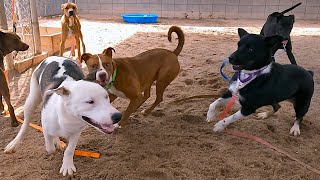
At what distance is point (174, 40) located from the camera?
8.66 meters

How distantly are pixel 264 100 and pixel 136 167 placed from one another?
1.52 metres

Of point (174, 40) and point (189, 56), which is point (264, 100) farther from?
point (174, 40)

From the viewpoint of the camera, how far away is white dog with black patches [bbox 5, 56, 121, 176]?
2234mm

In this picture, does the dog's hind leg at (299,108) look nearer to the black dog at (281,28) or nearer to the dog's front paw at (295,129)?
the dog's front paw at (295,129)

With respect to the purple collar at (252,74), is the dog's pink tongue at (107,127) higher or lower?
lower

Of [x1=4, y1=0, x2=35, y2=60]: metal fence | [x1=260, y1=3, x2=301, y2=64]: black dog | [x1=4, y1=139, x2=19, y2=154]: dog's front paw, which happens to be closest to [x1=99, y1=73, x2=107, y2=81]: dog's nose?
[x1=4, y1=139, x2=19, y2=154]: dog's front paw

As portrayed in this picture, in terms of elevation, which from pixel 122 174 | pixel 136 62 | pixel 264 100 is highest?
pixel 136 62

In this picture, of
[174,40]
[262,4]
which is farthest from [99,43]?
[262,4]

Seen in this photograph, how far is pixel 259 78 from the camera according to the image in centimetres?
338

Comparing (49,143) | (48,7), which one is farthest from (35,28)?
(48,7)

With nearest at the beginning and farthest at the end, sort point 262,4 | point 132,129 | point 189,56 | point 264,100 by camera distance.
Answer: point 264,100
point 132,129
point 189,56
point 262,4

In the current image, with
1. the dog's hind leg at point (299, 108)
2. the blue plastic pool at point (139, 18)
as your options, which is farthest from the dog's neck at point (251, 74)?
the blue plastic pool at point (139, 18)

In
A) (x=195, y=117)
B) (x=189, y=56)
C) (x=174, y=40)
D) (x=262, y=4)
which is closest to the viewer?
(x=195, y=117)

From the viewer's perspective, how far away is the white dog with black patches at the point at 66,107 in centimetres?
223
